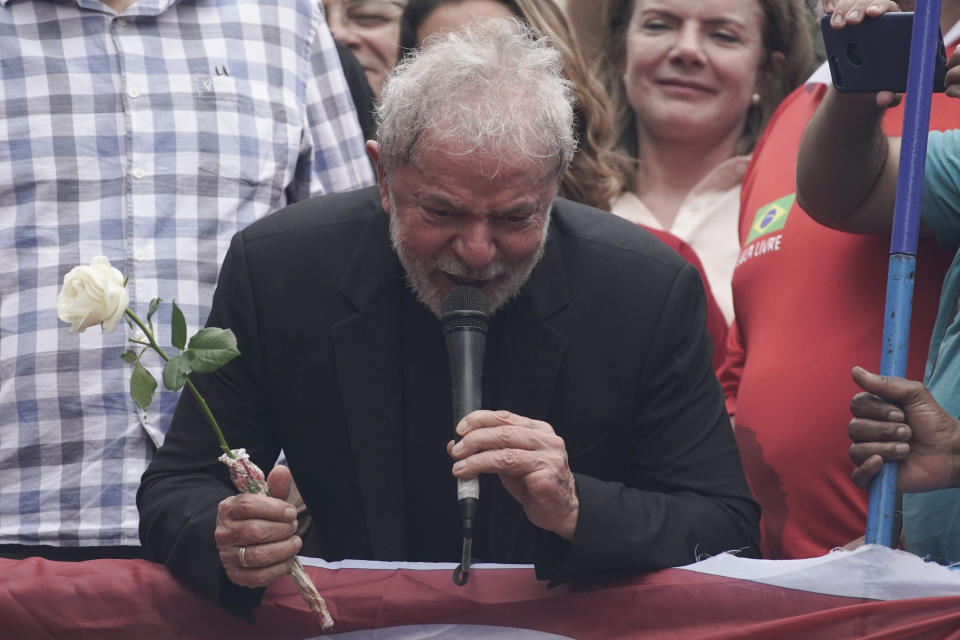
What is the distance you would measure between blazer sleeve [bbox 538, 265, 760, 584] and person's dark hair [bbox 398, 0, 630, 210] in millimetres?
1235

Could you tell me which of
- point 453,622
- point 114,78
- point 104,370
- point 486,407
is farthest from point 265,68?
point 453,622

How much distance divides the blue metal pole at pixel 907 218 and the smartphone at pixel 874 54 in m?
0.09

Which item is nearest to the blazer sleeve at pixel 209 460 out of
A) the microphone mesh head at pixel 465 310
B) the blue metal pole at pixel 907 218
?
the microphone mesh head at pixel 465 310

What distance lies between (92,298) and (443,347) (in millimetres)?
1027

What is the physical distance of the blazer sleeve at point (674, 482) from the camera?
8.53 feet

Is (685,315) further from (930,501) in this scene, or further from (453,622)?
(453,622)

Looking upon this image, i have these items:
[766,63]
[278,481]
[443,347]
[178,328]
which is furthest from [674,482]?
[766,63]

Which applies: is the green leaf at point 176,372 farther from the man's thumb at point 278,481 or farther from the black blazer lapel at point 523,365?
the black blazer lapel at point 523,365

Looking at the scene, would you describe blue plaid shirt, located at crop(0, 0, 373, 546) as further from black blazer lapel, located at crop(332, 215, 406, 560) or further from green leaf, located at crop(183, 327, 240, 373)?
green leaf, located at crop(183, 327, 240, 373)

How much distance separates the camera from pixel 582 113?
4410 mm

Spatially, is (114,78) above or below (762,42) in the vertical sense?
below

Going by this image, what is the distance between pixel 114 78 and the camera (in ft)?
12.1

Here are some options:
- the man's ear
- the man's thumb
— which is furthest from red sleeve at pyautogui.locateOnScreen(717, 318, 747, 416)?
the man's thumb

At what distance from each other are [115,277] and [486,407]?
39.6 inches
